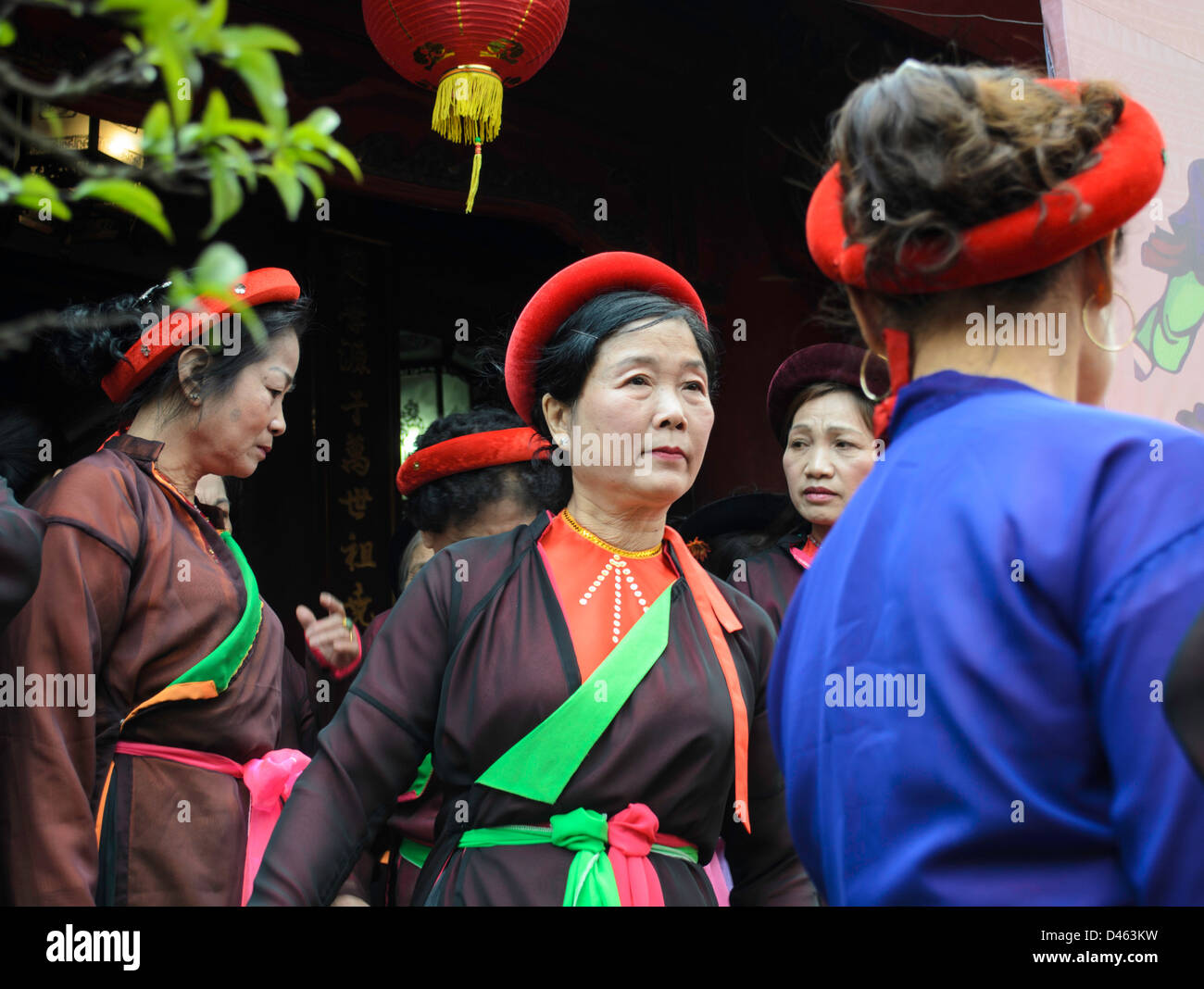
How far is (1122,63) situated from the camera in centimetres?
296

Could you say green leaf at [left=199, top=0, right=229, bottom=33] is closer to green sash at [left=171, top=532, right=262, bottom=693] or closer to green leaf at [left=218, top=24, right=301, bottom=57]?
green leaf at [left=218, top=24, right=301, bottom=57]

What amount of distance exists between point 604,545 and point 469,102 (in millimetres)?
1699

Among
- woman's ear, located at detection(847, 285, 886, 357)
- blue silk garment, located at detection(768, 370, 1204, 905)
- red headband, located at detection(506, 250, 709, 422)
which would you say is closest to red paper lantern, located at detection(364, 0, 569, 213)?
red headband, located at detection(506, 250, 709, 422)

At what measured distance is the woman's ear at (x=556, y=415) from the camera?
86.6 inches

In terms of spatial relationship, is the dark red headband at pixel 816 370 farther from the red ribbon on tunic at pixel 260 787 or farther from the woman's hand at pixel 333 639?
the red ribbon on tunic at pixel 260 787

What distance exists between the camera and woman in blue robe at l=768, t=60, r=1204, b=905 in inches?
35.6

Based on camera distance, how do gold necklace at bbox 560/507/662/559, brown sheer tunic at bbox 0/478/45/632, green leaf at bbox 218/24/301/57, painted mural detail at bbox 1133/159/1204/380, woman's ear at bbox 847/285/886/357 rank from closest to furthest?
green leaf at bbox 218/24/301/57
woman's ear at bbox 847/285/886/357
brown sheer tunic at bbox 0/478/45/632
gold necklace at bbox 560/507/662/559
painted mural detail at bbox 1133/159/1204/380

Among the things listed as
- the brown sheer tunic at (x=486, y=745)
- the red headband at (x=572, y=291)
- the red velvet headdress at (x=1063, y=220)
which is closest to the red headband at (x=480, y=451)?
the red headband at (x=572, y=291)

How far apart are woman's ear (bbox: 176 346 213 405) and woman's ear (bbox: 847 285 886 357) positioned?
164cm

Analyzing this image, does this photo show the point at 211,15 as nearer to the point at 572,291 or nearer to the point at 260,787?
the point at 572,291

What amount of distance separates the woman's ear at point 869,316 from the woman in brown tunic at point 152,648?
1.15m

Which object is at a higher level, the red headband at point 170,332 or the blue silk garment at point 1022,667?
the red headband at point 170,332

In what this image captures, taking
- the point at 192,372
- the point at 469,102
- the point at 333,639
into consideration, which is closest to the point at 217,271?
the point at 192,372

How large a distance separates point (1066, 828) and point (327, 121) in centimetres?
76
